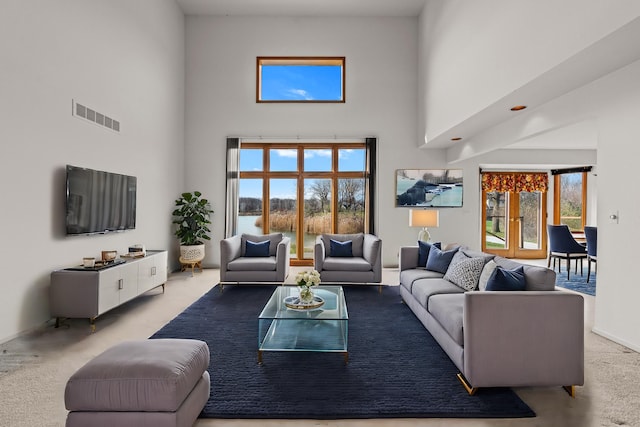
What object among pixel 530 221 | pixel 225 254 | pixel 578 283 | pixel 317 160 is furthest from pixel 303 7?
pixel 530 221

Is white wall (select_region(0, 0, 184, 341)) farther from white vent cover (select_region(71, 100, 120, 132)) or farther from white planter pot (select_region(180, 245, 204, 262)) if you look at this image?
white planter pot (select_region(180, 245, 204, 262))

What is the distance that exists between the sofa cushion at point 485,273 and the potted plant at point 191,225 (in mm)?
5052

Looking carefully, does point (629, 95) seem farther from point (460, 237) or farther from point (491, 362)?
point (460, 237)

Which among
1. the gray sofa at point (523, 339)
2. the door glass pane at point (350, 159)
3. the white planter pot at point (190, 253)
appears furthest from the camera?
the door glass pane at point (350, 159)

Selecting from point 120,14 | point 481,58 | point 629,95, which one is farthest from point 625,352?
point 120,14

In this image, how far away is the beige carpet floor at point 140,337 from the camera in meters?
2.22

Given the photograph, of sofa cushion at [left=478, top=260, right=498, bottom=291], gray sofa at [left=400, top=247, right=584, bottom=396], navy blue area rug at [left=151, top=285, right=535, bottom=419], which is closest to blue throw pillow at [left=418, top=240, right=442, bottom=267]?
navy blue area rug at [left=151, top=285, right=535, bottom=419]

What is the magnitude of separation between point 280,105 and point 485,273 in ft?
18.2

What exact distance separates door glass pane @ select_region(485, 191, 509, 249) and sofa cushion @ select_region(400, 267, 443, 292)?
504 centimetres

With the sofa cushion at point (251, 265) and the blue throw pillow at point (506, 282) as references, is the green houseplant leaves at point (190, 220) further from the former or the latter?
the blue throw pillow at point (506, 282)

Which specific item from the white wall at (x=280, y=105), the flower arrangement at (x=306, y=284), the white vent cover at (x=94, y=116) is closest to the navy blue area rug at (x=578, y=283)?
the white wall at (x=280, y=105)

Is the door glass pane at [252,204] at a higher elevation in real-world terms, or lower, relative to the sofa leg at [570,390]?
higher

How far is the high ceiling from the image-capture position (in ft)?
23.2

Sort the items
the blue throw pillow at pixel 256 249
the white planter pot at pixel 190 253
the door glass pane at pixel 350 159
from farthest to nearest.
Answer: the door glass pane at pixel 350 159 < the white planter pot at pixel 190 253 < the blue throw pillow at pixel 256 249
